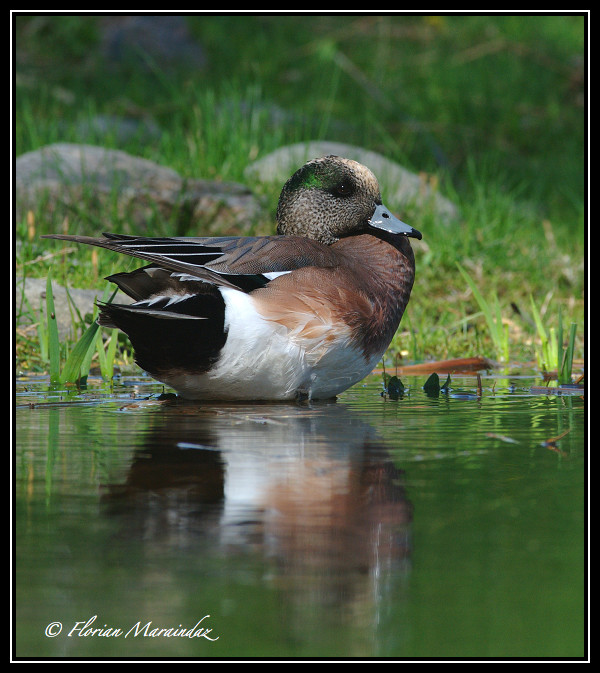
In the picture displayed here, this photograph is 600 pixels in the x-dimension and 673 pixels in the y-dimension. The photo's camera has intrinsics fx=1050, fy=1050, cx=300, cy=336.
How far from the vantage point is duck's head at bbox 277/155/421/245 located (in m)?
4.28

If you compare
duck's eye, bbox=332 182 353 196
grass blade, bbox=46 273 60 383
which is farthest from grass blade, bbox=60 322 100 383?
duck's eye, bbox=332 182 353 196

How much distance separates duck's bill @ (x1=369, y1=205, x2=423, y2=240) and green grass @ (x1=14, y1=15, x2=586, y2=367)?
2.83 feet

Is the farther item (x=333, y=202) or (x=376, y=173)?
(x=376, y=173)

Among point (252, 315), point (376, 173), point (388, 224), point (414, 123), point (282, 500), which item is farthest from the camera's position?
point (414, 123)

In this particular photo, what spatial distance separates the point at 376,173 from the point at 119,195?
1762mm

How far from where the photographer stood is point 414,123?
9578 mm

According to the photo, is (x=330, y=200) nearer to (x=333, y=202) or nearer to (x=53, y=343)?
(x=333, y=202)

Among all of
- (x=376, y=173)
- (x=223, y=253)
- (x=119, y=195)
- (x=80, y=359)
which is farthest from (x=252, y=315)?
(x=376, y=173)

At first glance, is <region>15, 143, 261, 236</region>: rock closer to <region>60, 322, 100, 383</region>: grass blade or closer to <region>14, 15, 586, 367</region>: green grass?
<region>14, 15, 586, 367</region>: green grass

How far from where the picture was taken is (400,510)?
237cm

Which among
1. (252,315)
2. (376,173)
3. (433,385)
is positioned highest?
(376,173)

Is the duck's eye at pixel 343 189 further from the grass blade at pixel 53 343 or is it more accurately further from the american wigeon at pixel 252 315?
the grass blade at pixel 53 343

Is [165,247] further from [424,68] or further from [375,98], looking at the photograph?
[424,68]

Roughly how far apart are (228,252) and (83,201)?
9.09 ft
